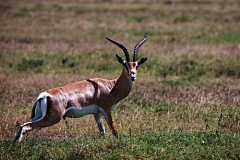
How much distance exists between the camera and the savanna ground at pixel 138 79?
6.80 meters

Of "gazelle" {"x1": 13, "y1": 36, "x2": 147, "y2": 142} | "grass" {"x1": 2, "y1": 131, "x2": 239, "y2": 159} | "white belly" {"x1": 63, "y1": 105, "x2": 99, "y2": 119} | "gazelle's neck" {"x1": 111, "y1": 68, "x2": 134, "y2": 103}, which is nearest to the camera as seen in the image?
"grass" {"x1": 2, "y1": 131, "x2": 239, "y2": 159}

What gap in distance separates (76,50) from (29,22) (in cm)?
908

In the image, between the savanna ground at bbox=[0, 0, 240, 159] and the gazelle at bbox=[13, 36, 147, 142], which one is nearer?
the savanna ground at bbox=[0, 0, 240, 159]

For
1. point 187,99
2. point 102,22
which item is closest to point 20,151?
point 187,99

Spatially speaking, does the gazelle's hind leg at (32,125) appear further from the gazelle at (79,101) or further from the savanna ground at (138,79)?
the savanna ground at (138,79)

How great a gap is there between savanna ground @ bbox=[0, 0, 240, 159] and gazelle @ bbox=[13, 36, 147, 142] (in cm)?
30

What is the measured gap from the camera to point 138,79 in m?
12.8

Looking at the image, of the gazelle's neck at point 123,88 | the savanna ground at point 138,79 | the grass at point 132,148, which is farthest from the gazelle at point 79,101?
the grass at point 132,148

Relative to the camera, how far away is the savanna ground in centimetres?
680

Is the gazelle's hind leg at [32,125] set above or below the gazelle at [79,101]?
below

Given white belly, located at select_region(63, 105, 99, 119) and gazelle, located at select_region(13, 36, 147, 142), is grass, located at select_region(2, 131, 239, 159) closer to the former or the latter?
gazelle, located at select_region(13, 36, 147, 142)

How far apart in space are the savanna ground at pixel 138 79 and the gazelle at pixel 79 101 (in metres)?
0.30

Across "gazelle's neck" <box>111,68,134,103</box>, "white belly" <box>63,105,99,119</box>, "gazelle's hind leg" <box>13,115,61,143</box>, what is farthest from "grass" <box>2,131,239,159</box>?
"gazelle's neck" <box>111,68,134,103</box>

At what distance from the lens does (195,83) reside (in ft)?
40.1
